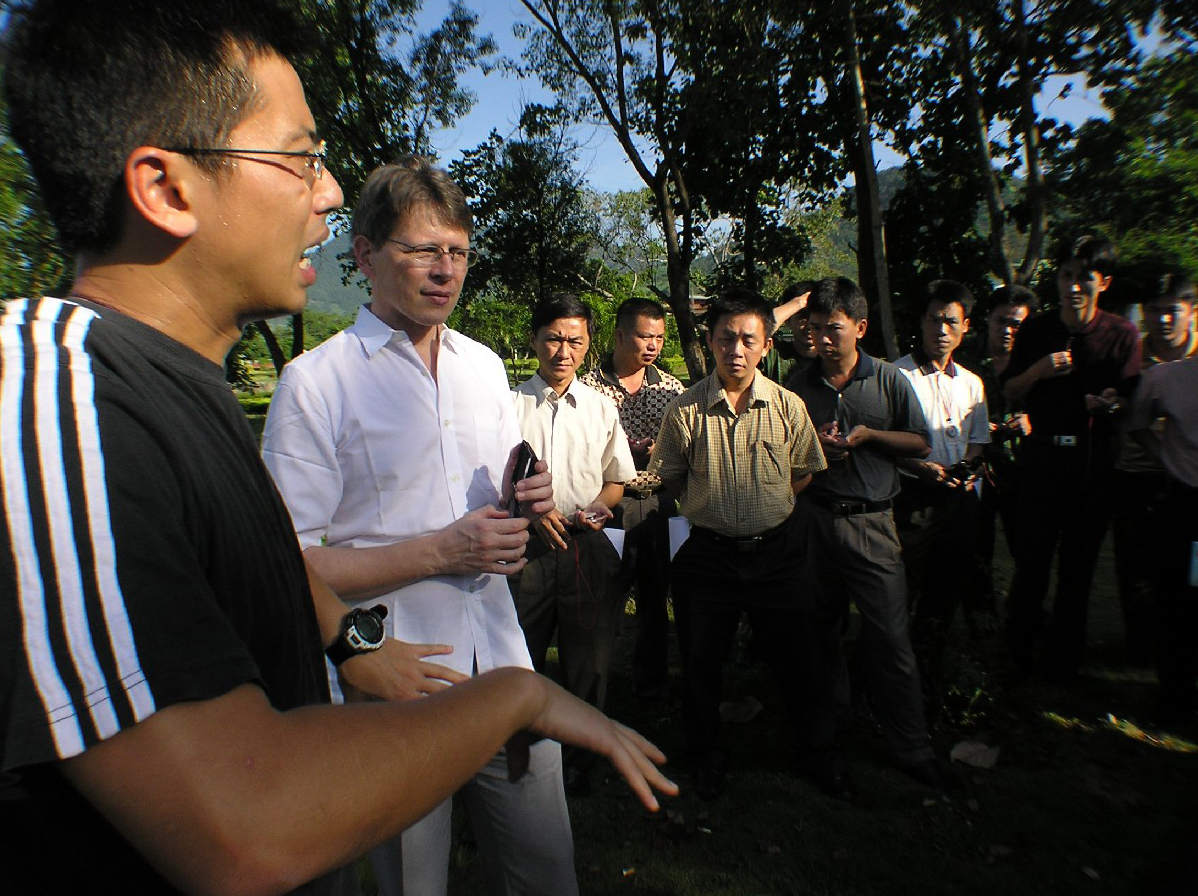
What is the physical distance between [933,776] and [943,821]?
0.85ft

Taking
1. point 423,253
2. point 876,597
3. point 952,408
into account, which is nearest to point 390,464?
point 423,253

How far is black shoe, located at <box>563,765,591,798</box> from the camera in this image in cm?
390

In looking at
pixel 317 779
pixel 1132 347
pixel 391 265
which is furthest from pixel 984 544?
pixel 317 779

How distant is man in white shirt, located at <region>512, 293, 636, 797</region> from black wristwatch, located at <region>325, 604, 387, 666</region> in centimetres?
225

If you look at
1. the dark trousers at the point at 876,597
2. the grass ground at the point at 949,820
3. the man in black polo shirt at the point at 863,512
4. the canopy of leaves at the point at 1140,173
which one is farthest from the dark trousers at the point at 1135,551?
the canopy of leaves at the point at 1140,173

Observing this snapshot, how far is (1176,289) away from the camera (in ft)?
15.3

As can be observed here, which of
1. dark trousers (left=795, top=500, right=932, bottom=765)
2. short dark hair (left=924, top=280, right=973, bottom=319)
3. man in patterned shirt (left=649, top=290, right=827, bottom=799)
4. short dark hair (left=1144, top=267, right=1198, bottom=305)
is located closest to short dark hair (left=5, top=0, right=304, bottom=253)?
man in patterned shirt (left=649, top=290, right=827, bottom=799)

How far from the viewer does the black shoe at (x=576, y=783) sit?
3.90 meters

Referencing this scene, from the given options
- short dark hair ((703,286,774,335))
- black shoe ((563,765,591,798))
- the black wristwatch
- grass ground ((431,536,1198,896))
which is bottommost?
grass ground ((431,536,1198,896))

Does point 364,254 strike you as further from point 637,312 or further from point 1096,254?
point 1096,254

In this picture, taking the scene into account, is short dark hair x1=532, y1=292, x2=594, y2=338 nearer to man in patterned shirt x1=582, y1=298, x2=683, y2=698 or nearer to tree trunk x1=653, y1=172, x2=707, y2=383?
man in patterned shirt x1=582, y1=298, x2=683, y2=698

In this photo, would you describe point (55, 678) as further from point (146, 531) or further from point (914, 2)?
point (914, 2)

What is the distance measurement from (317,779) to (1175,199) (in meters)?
17.0

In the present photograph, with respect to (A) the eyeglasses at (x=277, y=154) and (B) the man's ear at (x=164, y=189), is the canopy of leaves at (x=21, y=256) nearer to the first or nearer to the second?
(A) the eyeglasses at (x=277, y=154)
